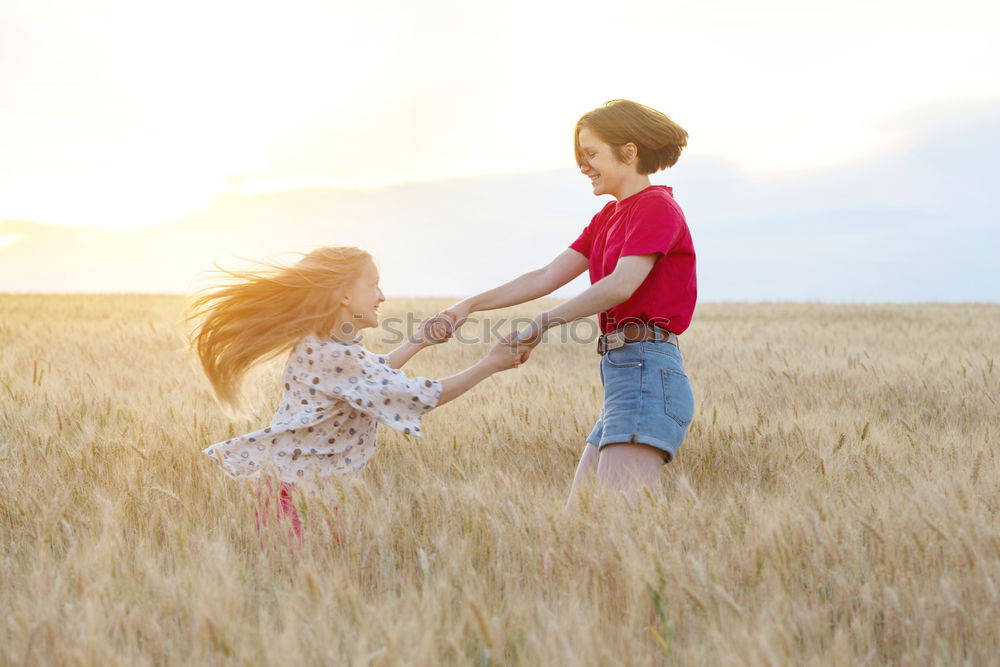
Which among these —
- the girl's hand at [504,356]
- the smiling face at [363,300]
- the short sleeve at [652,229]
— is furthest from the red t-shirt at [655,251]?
the smiling face at [363,300]

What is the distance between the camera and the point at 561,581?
97.3 inches

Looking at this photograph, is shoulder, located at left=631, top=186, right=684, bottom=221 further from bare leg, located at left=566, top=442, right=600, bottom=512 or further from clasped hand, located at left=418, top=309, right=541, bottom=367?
bare leg, located at left=566, top=442, right=600, bottom=512

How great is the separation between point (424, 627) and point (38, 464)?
2.53 m

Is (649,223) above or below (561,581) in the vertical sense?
above

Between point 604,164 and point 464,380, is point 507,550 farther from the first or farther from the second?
point 604,164

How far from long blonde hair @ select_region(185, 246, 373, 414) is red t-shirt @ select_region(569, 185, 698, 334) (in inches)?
37.4

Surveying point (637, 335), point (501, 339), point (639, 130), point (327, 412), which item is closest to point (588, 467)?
point (637, 335)

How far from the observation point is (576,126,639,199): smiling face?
3.15 m

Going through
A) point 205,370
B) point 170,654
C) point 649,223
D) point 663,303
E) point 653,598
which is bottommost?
point 170,654

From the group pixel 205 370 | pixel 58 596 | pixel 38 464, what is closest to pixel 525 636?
pixel 58 596

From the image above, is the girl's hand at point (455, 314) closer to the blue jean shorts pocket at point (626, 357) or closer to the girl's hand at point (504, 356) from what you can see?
the girl's hand at point (504, 356)

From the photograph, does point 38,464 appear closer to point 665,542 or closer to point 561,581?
point 561,581

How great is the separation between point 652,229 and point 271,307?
1.41m

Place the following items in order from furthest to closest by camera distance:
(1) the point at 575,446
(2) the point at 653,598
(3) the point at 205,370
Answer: (1) the point at 575,446 → (3) the point at 205,370 → (2) the point at 653,598
